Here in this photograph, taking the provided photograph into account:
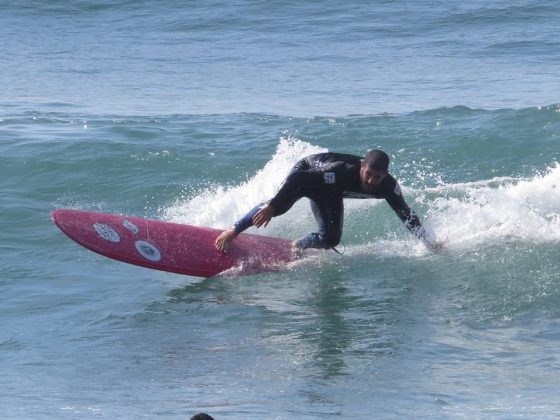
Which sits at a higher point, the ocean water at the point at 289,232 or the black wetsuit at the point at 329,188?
the black wetsuit at the point at 329,188

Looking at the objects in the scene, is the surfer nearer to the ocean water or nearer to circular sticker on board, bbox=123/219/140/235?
the ocean water

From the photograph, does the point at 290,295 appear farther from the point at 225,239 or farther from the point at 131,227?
the point at 131,227

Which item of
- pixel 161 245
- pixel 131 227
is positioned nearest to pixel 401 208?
pixel 161 245

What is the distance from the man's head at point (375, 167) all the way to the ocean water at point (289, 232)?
1.04 m

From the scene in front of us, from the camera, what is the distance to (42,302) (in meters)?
9.00

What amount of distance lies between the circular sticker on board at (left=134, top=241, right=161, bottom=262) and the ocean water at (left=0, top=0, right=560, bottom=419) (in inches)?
12.5

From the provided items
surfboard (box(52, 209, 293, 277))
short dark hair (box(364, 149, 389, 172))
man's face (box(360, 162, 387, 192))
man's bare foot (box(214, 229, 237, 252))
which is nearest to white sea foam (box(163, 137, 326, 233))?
surfboard (box(52, 209, 293, 277))

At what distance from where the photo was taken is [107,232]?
9.01 metres

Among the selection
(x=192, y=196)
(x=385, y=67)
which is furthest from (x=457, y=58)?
(x=192, y=196)

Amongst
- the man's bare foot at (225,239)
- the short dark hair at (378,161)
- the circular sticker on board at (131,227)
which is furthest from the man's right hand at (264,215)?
the circular sticker on board at (131,227)

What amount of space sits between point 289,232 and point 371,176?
2.56 m

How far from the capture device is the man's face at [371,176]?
7.96 meters

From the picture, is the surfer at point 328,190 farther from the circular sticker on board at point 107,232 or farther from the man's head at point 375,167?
the circular sticker on board at point 107,232

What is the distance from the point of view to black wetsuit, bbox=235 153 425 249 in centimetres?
841
